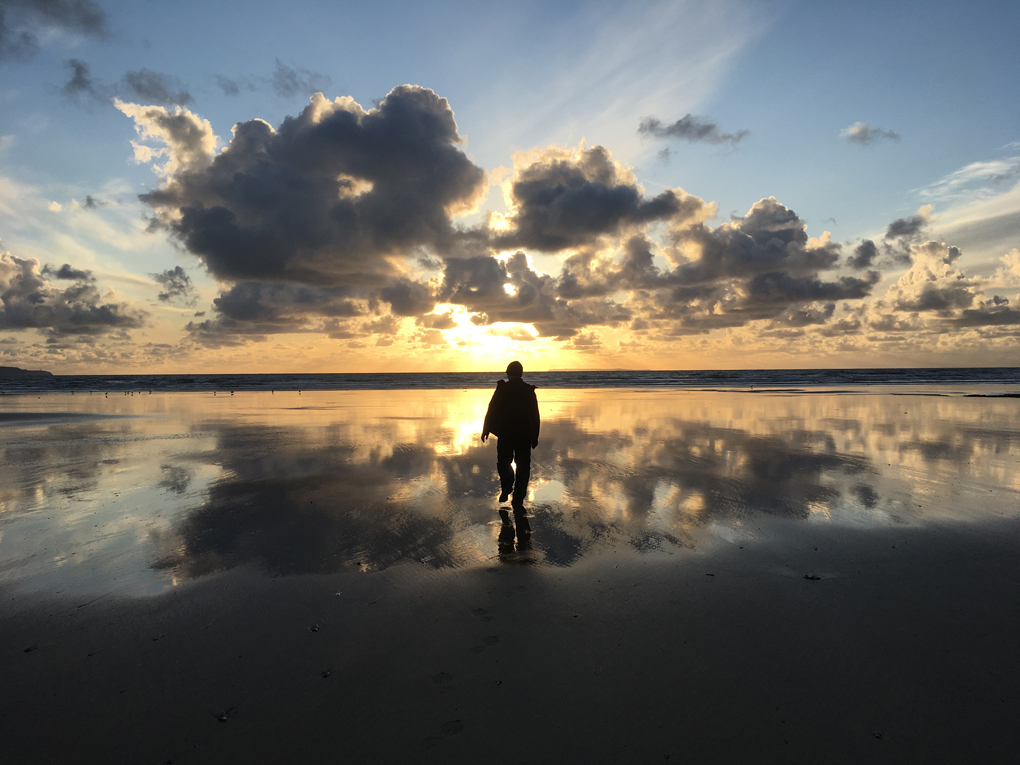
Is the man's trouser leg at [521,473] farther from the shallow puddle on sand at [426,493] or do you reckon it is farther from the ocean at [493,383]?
the ocean at [493,383]

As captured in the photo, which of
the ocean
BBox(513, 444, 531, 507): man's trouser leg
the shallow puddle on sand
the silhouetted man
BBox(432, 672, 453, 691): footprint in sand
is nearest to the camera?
BBox(432, 672, 453, 691): footprint in sand

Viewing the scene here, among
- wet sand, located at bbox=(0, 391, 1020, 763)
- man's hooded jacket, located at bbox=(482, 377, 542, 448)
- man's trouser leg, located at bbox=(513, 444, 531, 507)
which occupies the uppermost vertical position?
man's hooded jacket, located at bbox=(482, 377, 542, 448)

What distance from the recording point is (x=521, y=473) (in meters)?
7.38

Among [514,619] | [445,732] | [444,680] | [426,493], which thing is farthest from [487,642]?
[426,493]

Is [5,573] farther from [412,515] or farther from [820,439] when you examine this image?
[820,439]

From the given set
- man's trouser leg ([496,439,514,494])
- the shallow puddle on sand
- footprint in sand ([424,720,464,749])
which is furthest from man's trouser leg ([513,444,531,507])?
footprint in sand ([424,720,464,749])

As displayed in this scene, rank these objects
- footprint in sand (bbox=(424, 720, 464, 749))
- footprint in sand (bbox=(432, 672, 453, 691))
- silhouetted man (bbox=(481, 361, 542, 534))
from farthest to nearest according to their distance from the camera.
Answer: silhouetted man (bbox=(481, 361, 542, 534)) → footprint in sand (bbox=(432, 672, 453, 691)) → footprint in sand (bbox=(424, 720, 464, 749))

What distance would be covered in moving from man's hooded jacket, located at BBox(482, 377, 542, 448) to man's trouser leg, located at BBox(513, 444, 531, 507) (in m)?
0.12

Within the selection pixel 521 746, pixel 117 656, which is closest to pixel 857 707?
pixel 521 746

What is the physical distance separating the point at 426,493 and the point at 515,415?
2012 millimetres

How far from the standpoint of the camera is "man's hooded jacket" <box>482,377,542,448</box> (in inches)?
294

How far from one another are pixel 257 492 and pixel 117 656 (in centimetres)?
488

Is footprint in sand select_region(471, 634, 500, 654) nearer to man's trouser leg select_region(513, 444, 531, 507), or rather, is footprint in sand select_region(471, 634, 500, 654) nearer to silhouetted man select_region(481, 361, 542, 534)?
man's trouser leg select_region(513, 444, 531, 507)

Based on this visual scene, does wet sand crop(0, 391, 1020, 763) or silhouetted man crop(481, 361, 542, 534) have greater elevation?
silhouetted man crop(481, 361, 542, 534)
